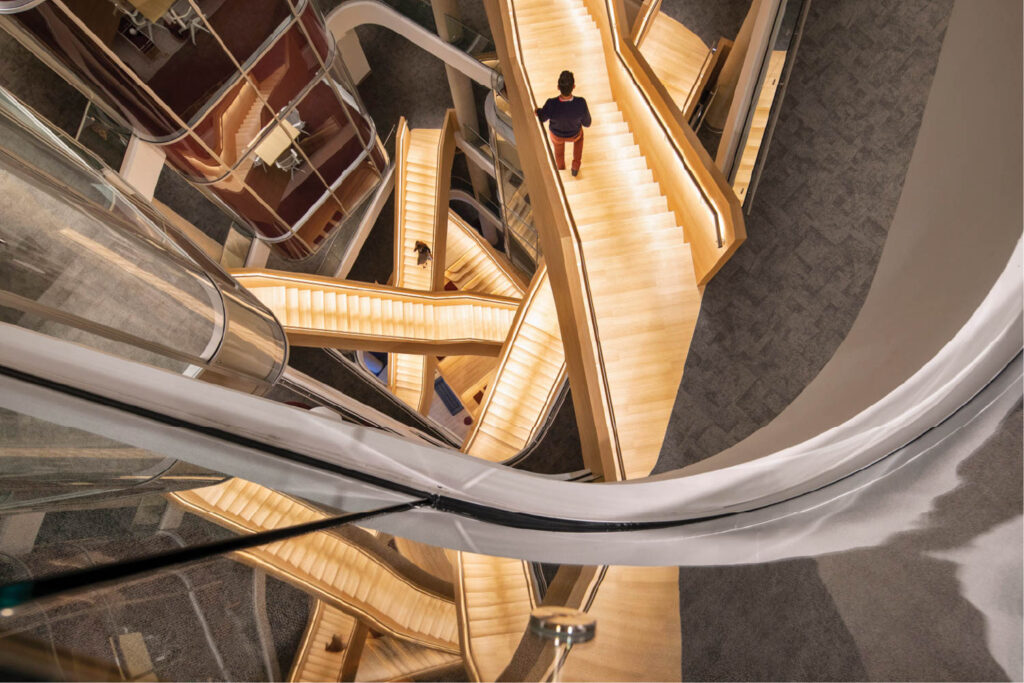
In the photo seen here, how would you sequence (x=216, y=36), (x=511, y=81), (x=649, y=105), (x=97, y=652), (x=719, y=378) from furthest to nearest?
(x=216, y=36) → (x=511, y=81) → (x=649, y=105) → (x=719, y=378) → (x=97, y=652)

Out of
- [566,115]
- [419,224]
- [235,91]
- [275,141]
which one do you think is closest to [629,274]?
[566,115]

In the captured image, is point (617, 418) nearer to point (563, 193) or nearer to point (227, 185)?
point (563, 193)

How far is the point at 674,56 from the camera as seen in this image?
800 centimetres

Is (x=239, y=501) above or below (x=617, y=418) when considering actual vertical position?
below

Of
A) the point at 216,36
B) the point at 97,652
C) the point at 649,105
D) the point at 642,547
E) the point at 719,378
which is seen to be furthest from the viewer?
the point at 216,36

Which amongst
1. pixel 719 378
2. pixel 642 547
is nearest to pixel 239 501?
pixel 642 547

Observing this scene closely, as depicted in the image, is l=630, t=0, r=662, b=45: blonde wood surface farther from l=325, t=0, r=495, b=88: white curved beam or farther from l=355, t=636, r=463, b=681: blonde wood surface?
l=355, t=636, r=463, b=681: blonde wood surface

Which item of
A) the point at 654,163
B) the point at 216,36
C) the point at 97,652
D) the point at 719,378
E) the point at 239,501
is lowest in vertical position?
the point at 97,652

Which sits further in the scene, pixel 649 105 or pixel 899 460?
pixel 649 105

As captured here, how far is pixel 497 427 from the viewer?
25.3 feet

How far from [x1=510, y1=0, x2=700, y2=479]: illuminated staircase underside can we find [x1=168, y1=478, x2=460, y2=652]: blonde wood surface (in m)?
2.59

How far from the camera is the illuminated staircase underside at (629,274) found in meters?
4.79

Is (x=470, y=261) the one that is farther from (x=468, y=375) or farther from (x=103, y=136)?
(x=103, y=136)

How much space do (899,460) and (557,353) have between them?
5.19m
